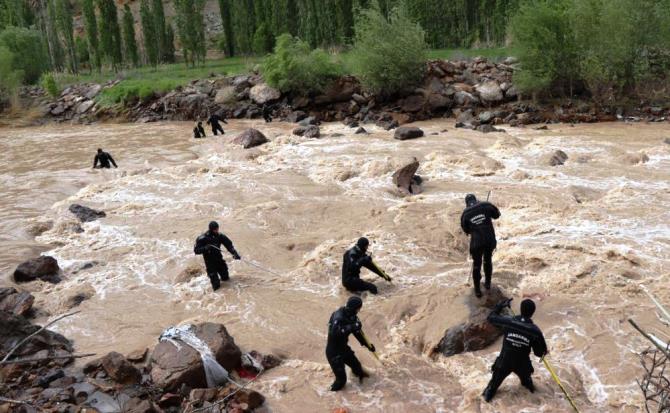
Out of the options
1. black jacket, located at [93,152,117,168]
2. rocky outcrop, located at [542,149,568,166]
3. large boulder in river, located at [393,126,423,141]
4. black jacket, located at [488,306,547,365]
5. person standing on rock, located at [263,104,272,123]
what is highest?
person standing on rock, located at [263,104,272,123]

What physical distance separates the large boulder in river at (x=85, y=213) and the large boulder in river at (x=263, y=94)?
24.3m

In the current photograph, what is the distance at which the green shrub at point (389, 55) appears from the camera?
116ft

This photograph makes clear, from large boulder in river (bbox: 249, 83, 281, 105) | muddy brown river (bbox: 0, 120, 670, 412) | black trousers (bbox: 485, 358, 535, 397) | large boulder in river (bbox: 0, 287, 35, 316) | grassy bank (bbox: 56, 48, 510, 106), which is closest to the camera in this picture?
black trousers (bbox: 485, 358, 535, 397)

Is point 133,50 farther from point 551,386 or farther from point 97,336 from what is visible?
point 551,386

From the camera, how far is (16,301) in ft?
35.7

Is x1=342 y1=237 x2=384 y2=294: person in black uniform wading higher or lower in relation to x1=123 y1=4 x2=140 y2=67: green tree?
lower

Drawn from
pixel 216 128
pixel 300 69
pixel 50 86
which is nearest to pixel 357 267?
pixel 216 128

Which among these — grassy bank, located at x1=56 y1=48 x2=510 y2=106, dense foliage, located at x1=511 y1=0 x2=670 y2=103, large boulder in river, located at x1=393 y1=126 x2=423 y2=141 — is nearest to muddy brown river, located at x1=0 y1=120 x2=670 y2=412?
large boulder in river, located at x1=393 y1=126 x2=423 y2=141

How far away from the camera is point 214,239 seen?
1157 cm

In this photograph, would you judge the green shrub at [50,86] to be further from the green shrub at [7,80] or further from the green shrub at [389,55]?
the green shrub at [389,55]

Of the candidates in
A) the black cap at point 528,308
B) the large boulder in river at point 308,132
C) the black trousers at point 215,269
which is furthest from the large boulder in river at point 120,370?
the large boulder in river at point 308,132

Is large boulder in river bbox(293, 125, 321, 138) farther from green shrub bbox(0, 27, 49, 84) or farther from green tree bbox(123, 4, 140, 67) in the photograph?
green tree bbox(123, 4, 140, 67)

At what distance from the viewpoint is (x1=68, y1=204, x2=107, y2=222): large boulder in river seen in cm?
1659

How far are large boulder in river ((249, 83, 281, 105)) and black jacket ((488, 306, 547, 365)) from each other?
3452 cm
